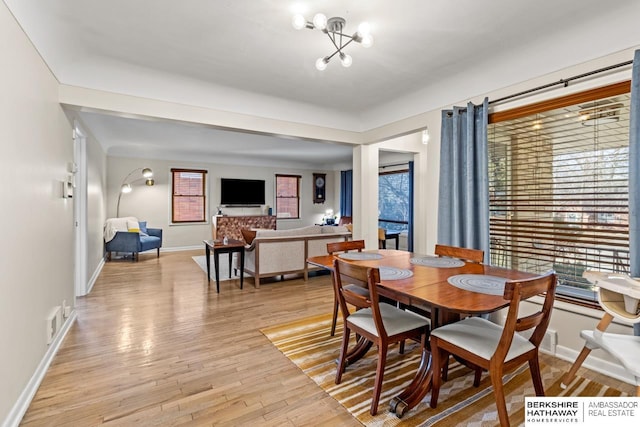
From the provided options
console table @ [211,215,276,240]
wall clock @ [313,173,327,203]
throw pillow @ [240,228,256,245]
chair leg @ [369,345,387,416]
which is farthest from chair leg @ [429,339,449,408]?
wall clock @ [313,173,327,203]

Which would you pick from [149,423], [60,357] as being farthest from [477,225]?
[60,357]

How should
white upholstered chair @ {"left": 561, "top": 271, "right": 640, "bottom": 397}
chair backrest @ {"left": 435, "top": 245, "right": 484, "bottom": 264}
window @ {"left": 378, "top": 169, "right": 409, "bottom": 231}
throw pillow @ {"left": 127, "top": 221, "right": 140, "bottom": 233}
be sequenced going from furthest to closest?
window @ {"left": 378, "top": 169, "right": 409, "bottom": 231} → throw pillow @ {"left": 127, "top": 221, "right": 140, "bottom": 233} → chair backrest @ {"left": 435, "top": 245, "right": 484, "bottom": 264} → white upholstered chair @ {"left": 561, "top": 271, "right": 640, "bottom": 397}

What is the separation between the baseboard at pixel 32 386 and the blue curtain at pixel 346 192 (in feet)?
24.8

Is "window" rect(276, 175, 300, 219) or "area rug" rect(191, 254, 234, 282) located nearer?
"area rug" rect(191, 254, 234, 282)

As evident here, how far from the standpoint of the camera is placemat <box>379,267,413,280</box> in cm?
209

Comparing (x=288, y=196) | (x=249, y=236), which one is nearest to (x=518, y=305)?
(x=249, y=236)

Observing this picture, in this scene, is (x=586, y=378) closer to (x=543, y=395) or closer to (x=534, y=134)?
(x=543, y=395)

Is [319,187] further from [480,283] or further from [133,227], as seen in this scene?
[480,283]

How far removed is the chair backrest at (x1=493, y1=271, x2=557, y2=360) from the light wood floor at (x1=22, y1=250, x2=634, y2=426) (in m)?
0.94

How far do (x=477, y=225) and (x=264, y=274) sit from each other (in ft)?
9.80

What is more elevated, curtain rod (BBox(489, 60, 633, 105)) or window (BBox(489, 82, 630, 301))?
curtain rod (BBox(489, 60, 633, 105))

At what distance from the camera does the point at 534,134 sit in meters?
2.74

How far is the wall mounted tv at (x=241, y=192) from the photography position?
8.75 metres

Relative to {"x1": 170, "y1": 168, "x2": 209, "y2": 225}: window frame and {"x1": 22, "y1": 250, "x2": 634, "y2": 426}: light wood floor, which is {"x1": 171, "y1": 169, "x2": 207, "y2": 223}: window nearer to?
{"x1": 170, "y1": 168, "x2": 209, "y2": 225}: window frame
